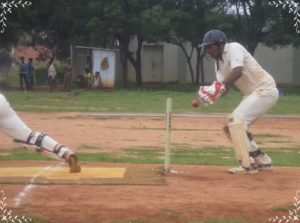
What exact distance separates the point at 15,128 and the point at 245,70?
127 inches

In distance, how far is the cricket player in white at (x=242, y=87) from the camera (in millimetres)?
10320

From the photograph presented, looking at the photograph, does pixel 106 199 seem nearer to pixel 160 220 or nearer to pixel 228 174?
pixel 160 220

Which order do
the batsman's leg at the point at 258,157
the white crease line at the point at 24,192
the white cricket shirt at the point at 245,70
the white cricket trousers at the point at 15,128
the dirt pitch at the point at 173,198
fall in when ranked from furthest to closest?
the batsman's leg at the point at 258,157 → the white cricket shirt at the point at 245,70 → the white cricket trousers at the point at 15,128 → the white crease line at the point at 24,192 → the dirt pitch at the point at 173,198

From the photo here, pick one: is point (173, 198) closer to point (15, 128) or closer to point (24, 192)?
point (24, 192)

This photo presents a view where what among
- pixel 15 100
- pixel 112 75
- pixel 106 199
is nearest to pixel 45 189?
pixel 106 199

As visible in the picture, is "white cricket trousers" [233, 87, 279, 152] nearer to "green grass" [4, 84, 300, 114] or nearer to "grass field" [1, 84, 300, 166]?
"grass field" [1, 84, 300, 166]

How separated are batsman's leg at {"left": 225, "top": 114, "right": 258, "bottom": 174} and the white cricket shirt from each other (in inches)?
21.5

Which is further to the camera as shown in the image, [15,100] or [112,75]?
[112,75]

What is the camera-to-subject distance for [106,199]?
26.7 feet

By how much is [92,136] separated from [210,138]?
2.95 metres

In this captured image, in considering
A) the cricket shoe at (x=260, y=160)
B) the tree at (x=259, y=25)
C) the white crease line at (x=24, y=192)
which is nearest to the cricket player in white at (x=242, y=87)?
the cricket shoe at (x=260, y=160)

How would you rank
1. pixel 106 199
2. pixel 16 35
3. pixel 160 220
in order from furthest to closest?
pixel 16 35, pixel 106 199, pixel 160 220

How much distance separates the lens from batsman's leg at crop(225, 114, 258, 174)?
10.4 m

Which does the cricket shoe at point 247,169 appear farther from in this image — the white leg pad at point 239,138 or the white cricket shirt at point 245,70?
the white cricket shirt at point 245,70
